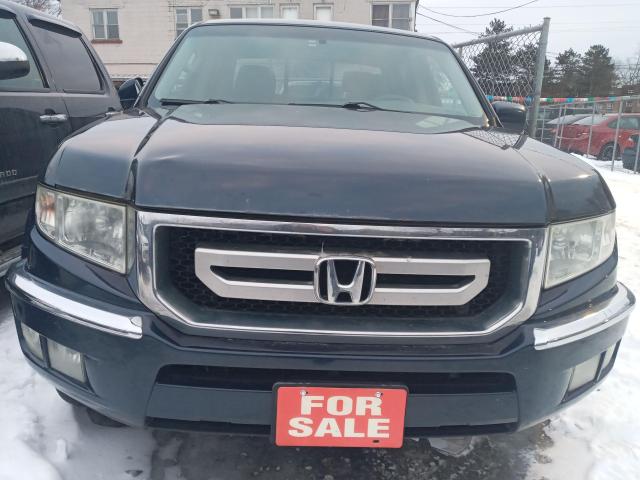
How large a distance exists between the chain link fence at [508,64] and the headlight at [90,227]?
512 centimetres

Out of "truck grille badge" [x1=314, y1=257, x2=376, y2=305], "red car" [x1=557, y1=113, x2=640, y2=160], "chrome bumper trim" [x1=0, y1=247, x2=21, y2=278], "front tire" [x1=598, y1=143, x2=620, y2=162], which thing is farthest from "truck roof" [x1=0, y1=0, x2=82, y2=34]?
"front tire" [x1=598, y1=143, x2=620, y2=162]

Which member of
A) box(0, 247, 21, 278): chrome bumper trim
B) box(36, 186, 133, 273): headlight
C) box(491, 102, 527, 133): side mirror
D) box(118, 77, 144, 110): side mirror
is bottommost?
box(0, 247, 21, 278): chrome bumper trim

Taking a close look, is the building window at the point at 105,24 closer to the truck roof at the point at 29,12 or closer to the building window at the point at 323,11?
the building window at the point at 323,11

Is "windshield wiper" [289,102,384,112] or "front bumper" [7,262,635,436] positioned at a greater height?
"windshield wiper" [289,102,384,112]

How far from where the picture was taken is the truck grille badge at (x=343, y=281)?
4.65 feet

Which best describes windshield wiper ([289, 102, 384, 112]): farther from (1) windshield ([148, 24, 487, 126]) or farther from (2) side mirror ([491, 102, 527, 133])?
(2) side mirror ([491, 102, 527, 133])

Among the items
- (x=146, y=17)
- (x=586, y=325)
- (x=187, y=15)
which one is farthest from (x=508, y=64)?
(x=146, y=17)

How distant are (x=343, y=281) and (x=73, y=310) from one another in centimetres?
78

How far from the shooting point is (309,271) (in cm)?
144

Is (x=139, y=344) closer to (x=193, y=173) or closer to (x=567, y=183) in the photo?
(x=193, y=173)

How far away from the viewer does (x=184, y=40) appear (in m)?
2.95

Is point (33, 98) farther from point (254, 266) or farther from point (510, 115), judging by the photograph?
point (510, 115)

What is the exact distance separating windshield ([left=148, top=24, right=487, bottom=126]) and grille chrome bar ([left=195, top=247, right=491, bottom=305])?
44.7 inches

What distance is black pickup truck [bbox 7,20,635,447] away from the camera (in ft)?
4.66
